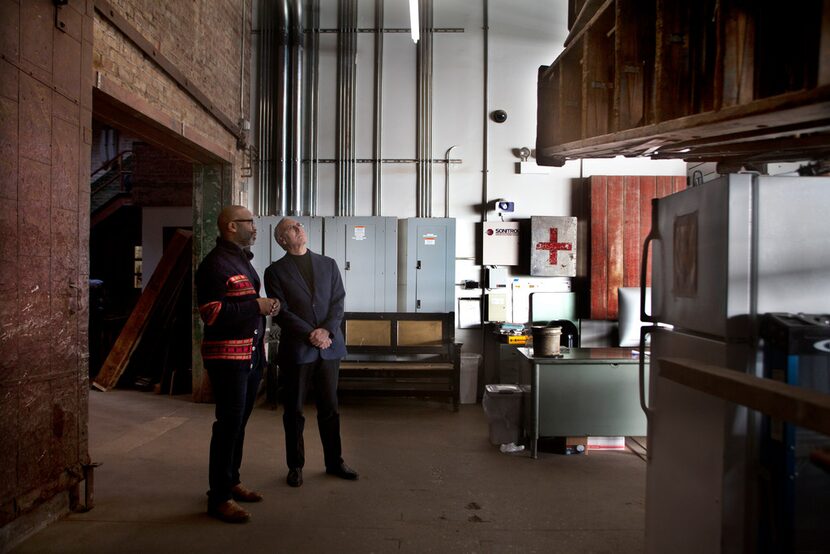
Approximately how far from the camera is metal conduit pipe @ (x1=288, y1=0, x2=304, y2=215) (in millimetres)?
5961

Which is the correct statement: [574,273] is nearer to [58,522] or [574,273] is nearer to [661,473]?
[661,473]

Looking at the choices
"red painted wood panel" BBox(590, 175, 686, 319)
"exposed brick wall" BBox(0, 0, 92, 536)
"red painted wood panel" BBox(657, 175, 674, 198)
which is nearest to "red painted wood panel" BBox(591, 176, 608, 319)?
"red painted wood panel" BBox(590, 175, 686, 319)

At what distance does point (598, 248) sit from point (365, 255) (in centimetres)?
257

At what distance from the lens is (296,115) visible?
6027mm

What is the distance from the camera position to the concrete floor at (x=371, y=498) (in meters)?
2.53

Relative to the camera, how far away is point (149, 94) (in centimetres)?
389

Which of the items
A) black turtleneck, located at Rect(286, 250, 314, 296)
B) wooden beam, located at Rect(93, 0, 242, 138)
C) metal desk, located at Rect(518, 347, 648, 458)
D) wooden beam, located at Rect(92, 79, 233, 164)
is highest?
wooden beam, located at Rect(93, 0, 242, 138)

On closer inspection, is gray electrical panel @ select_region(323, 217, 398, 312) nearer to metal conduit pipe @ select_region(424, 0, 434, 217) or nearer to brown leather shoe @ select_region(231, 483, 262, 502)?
metal conduit pipe @ select_region(424, 0, 434, 217)

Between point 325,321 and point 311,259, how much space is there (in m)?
0.40

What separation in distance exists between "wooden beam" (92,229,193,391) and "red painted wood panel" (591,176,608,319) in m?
4.87

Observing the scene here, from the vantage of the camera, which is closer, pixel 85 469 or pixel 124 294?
pixel 85 469

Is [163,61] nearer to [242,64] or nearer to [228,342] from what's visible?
[242,64]

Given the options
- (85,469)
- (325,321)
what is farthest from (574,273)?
(85,469)

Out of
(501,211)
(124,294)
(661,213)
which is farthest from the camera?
(124,294)
